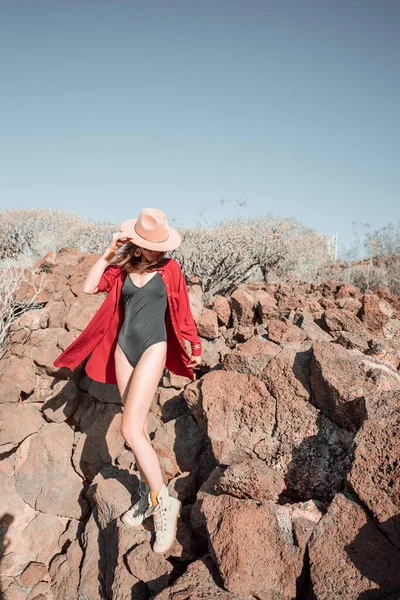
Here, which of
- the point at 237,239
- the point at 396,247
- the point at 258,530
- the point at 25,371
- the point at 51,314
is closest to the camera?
the point at 258,530

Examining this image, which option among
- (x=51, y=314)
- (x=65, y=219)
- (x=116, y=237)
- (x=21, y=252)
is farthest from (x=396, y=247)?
(x=116, y=237)

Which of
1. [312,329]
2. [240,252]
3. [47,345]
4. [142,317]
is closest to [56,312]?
[47,345]

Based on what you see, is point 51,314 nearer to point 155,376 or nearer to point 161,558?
point 155,376

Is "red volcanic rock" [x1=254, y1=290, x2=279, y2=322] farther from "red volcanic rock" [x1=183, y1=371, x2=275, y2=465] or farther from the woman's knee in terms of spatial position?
the woman's knee

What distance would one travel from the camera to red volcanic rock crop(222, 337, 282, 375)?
3.29 meters

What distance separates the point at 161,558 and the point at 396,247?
15.7m

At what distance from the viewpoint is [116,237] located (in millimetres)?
2805

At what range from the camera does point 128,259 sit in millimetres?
2969

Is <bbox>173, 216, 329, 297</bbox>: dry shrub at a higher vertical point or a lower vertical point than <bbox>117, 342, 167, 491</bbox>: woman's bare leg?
higher

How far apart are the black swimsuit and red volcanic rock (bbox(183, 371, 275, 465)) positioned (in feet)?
2.22

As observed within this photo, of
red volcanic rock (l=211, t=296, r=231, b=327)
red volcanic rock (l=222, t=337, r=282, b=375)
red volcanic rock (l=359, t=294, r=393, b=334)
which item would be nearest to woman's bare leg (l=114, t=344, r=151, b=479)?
red volcanic rock (l=222, t=337, r=282, b=375)

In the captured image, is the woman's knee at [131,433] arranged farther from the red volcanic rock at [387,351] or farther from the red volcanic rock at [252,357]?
the red volcanic rock at [387,351]

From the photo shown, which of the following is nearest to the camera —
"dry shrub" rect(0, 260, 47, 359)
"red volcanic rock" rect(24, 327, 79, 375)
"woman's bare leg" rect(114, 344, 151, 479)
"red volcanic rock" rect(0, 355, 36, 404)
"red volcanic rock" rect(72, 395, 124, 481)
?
"woman's bare leg" rect(114, 344, 151, 479)

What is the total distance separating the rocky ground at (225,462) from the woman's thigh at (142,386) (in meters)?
0.60
